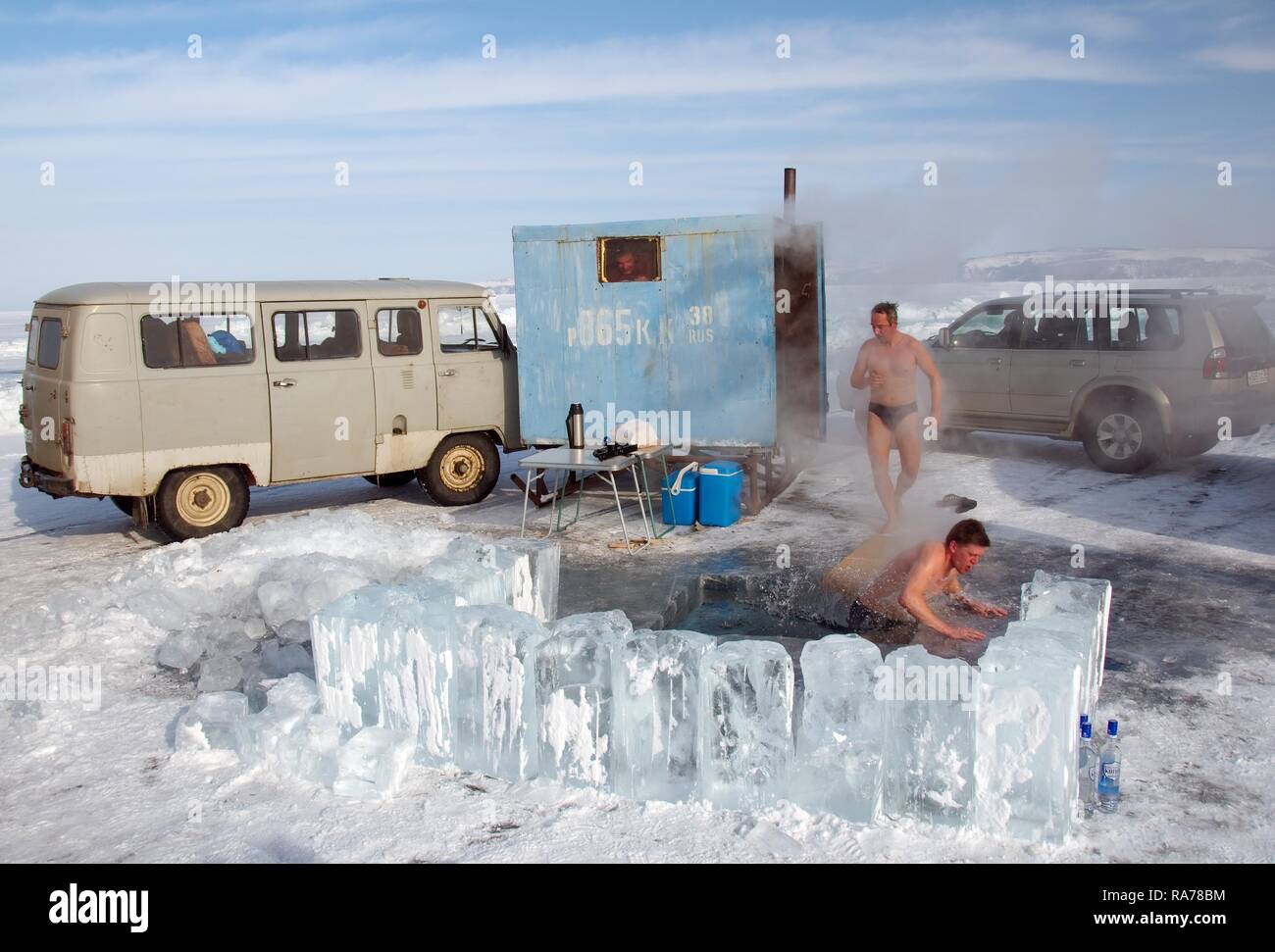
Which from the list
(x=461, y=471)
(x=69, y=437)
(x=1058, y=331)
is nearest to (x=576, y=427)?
(x=461, y=471)

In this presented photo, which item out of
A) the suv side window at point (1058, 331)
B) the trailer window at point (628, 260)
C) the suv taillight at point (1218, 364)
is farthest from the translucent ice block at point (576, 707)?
the suv side window at point (1058, 331)

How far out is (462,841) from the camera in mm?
3932

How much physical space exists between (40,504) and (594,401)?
6.14m

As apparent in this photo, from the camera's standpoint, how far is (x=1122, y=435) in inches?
430

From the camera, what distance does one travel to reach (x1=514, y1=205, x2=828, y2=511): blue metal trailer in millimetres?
9492

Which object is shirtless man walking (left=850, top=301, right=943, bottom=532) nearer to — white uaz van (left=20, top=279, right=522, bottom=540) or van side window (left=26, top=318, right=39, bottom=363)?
white uaz van (left=20, top=279, right=522, bottom=540)

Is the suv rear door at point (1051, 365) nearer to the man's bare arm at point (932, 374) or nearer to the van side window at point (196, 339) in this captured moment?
the man's bare arm at point (932, 374)

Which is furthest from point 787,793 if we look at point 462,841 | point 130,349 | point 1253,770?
point 130,349

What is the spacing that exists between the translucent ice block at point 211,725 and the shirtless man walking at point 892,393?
5559 millimetres

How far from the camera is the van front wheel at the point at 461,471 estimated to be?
1042 cm

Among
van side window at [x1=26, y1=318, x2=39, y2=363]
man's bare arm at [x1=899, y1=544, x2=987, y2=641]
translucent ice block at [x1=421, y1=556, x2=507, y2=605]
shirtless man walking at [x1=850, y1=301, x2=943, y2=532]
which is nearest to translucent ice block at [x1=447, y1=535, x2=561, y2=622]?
translucent ice block at [x1=421, y1=556, x2=507, y2=605]

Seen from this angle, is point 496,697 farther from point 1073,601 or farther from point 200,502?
point 200,502

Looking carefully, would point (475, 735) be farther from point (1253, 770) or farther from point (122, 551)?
point (122, 551)

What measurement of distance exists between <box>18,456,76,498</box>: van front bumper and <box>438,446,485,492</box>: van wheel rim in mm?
3340
